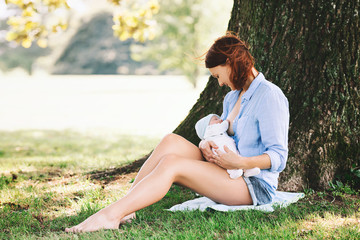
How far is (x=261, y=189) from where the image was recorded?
10.4ft

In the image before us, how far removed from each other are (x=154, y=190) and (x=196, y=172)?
35cm

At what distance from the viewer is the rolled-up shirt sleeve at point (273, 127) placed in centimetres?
302

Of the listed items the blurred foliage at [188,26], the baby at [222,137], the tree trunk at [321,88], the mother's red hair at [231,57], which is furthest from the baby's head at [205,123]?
the blurred foliage at [188,26]

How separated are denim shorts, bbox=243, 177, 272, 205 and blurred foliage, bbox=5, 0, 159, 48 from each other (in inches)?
173

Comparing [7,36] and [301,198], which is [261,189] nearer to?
[301,198]

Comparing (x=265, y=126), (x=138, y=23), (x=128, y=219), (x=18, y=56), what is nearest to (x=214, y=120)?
(x=265, y=126)

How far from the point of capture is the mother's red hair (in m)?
3.15

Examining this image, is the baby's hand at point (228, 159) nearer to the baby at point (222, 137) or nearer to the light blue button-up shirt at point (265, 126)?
the baby at point (222, 137)

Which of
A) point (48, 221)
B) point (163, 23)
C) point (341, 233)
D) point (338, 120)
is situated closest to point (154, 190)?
point (48, 221)

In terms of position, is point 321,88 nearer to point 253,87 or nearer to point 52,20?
point 253,87

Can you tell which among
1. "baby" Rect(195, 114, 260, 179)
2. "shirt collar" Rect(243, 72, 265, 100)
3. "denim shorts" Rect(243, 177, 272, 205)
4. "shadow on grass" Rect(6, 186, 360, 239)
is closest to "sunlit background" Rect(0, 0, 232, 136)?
"shirt collar" Rect(243, 72, 265, 100)

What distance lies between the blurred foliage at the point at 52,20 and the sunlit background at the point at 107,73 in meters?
0.13

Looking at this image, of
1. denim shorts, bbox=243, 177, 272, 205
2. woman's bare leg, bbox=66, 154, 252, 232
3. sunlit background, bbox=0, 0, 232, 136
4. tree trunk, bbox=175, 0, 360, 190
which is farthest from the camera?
sunlit background, bbox=0, 0, 232, 136

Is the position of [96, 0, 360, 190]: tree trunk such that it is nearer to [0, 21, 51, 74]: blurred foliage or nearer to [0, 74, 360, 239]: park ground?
[0, 74, 360, 239]: park ground
